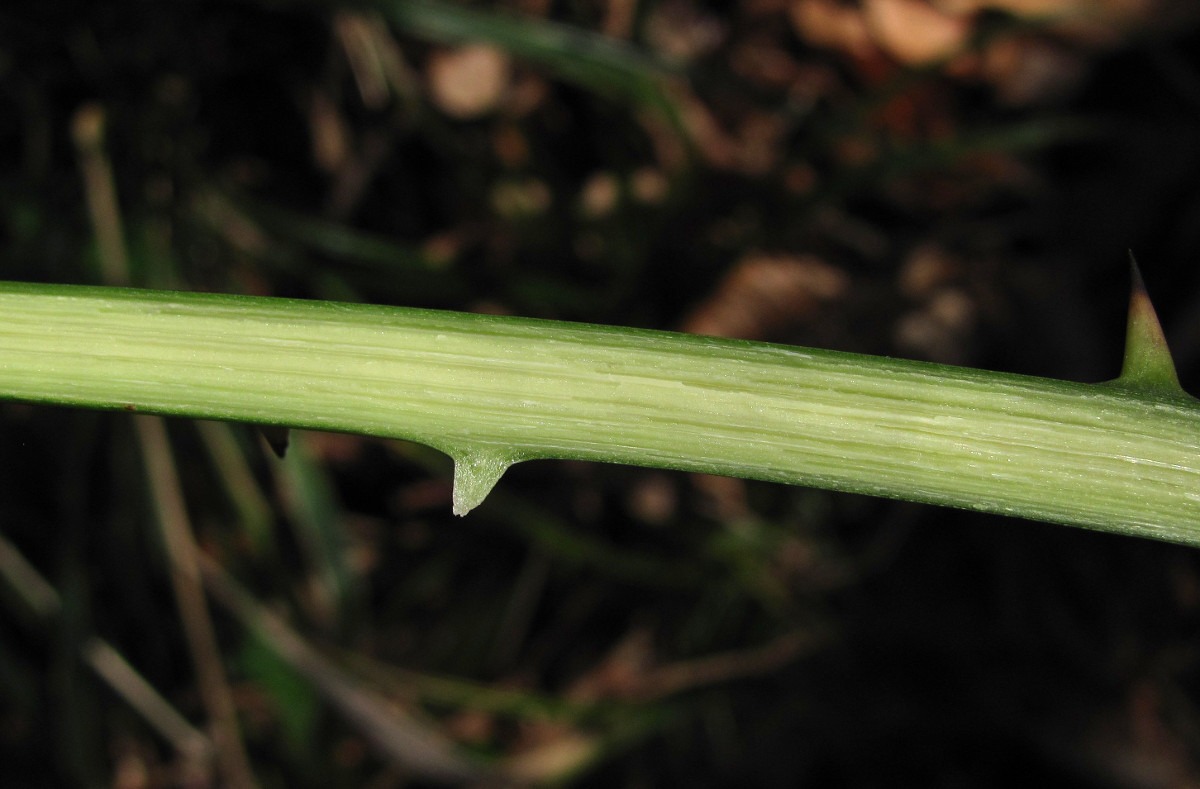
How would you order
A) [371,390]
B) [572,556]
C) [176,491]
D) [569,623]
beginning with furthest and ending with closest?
[569,623]
[572,556]
[176,491]
[371,390]

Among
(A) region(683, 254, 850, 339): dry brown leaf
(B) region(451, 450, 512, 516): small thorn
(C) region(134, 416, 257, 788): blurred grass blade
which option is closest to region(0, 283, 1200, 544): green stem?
(B) region(451, 450, 512, 516): small thorn

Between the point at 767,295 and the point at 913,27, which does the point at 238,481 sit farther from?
the point at 913,27

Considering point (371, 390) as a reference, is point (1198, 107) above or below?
above

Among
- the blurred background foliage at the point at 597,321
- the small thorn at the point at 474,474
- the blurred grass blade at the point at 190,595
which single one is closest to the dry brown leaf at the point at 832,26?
the blurred background foliage at the point at 597,321

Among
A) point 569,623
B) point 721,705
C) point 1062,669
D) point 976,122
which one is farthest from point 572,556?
point 976,122

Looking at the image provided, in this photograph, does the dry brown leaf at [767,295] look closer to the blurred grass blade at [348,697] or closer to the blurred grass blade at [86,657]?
the blurred grass blade at [348,697]

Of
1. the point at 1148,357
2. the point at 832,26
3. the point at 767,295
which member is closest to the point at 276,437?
the point at 1148,357

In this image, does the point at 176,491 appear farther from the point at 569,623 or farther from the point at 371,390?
the point at 371,390

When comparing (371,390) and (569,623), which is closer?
(371,390)
